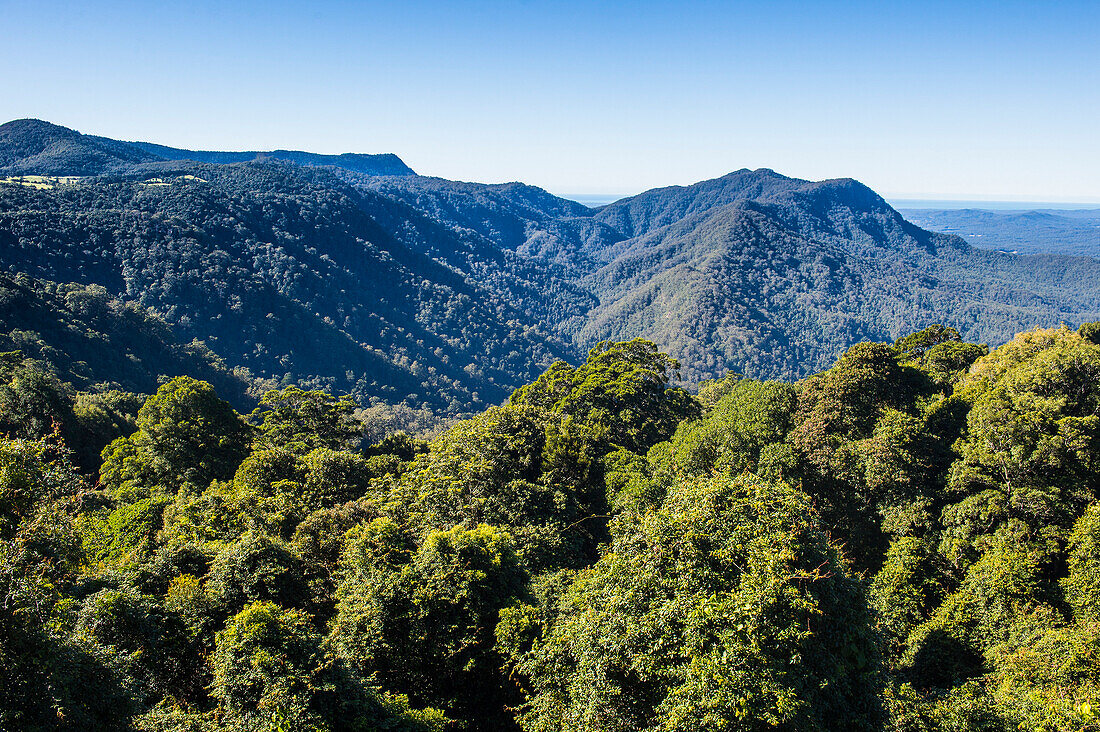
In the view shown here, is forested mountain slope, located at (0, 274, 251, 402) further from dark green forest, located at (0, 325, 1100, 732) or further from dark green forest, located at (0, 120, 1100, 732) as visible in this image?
dark green forest, located at (0, 325, 1100, 732)

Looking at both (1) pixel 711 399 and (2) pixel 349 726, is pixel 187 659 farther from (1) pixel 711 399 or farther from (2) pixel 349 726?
(1) pixel 711 399

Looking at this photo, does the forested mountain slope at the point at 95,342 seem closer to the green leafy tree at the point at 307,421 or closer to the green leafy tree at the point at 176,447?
the green leafy tree at the point at 307,421

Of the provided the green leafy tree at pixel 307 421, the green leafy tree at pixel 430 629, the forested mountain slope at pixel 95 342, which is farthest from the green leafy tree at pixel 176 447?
the forested mountain slope at pixel 95 342

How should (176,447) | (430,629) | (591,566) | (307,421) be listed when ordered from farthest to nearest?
(307,421), (176,447), (591,566), (430,629)

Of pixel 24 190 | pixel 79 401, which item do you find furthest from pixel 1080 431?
pixel 24 190

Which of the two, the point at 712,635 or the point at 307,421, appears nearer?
the point at 712,635

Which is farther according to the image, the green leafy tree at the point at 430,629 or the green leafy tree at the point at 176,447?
the green leafy tree at the point at 176,447

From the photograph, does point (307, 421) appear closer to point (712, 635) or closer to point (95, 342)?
point (712, 635)

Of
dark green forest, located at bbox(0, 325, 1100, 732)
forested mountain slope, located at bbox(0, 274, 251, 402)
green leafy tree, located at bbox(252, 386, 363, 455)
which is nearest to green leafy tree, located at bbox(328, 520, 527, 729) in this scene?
dark green forest, located at bbox(0, 325, 1100, 732)

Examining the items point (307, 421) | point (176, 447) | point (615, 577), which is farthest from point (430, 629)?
point (307, 421)

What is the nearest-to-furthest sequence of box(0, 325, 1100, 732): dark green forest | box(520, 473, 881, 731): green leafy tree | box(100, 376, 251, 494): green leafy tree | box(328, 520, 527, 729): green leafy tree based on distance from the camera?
box(520, 473, 881, 731): green leafy tree < box(0, 325, 1100, 732): dark green forest < box(328, 520, 527, 729): green leafy tree < box(100, 376, 251, 494): green leafy tree
